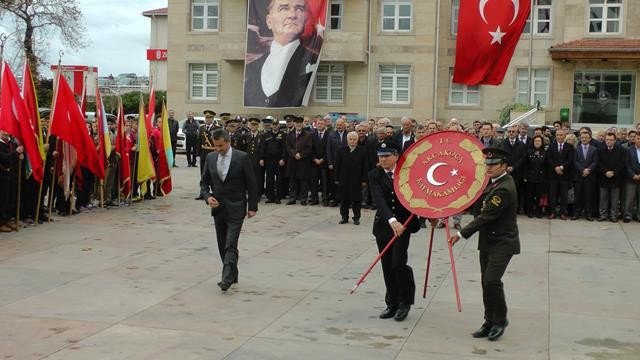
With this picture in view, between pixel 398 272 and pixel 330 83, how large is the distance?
104 feet

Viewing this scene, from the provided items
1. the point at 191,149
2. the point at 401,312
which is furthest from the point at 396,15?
the point at 401,312

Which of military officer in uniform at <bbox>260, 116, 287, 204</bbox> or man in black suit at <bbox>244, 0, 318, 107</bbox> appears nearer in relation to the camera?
military officer in uniform at <bbox>260, 116, 287, 204</bbox>

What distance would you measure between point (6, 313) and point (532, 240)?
8891 millimetres

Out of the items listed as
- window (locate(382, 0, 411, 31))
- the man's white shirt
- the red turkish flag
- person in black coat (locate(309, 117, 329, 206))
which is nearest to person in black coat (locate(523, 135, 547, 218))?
person in black coat (locate(309, 117, 329, 206))

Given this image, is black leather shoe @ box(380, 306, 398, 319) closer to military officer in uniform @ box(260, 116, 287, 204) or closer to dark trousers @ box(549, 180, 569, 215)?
dark trousers @ box(549, 180, 569, 215)

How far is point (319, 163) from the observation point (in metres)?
18.1

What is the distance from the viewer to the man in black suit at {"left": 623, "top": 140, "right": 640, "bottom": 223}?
16391 millimetres

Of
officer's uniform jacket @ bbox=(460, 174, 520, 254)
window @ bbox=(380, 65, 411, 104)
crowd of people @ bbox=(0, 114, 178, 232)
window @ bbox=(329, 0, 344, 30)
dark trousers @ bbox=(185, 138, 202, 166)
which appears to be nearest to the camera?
officer's uniform jacket @ bbox=(460, 174, 520, 254)

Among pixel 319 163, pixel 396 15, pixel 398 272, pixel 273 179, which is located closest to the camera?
pixel 398 272

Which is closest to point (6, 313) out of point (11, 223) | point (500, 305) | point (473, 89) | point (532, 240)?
point (500, 305)

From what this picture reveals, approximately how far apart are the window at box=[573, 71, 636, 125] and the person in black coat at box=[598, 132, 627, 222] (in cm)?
2183

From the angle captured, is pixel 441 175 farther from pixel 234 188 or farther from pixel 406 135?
pixel 406 135

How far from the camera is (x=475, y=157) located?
8078mm

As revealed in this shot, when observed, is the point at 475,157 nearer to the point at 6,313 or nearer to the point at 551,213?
the point at 6,313
